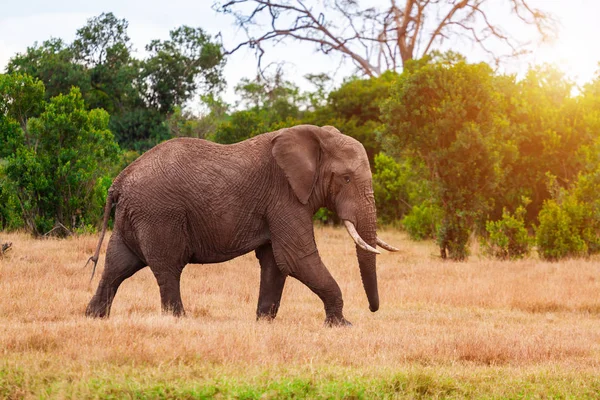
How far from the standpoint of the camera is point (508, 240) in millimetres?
18359

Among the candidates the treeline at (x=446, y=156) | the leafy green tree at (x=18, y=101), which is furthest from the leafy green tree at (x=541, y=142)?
the leafy green tree at (x=18, y=101)

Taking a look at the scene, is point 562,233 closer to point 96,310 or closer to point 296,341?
point 296,341

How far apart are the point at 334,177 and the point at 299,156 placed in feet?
1.53

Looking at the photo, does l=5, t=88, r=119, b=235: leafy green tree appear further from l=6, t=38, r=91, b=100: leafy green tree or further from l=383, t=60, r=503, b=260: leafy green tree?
l=6, t=38, r=91, b=100: leafy green tree

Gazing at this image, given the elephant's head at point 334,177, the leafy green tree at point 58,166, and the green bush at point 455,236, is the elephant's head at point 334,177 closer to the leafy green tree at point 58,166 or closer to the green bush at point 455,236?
the green bush at point 455,236

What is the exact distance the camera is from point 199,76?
40.3 m

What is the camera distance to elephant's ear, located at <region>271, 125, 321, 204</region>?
908cm

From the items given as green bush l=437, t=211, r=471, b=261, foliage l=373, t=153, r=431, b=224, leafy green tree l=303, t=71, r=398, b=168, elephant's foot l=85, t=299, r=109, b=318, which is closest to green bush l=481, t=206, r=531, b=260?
green bush l=437, t=211, r=471, b=261

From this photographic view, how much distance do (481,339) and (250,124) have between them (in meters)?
19.1

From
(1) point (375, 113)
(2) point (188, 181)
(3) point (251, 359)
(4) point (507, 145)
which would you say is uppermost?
(1) point (375, 113)

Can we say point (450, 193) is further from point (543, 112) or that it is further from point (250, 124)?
point (250, 124)

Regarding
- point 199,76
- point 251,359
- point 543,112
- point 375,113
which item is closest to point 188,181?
point 251,359

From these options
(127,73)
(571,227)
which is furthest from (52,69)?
(571,227)

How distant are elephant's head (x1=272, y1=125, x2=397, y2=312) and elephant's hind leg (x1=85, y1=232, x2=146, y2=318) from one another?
2.17 meters
